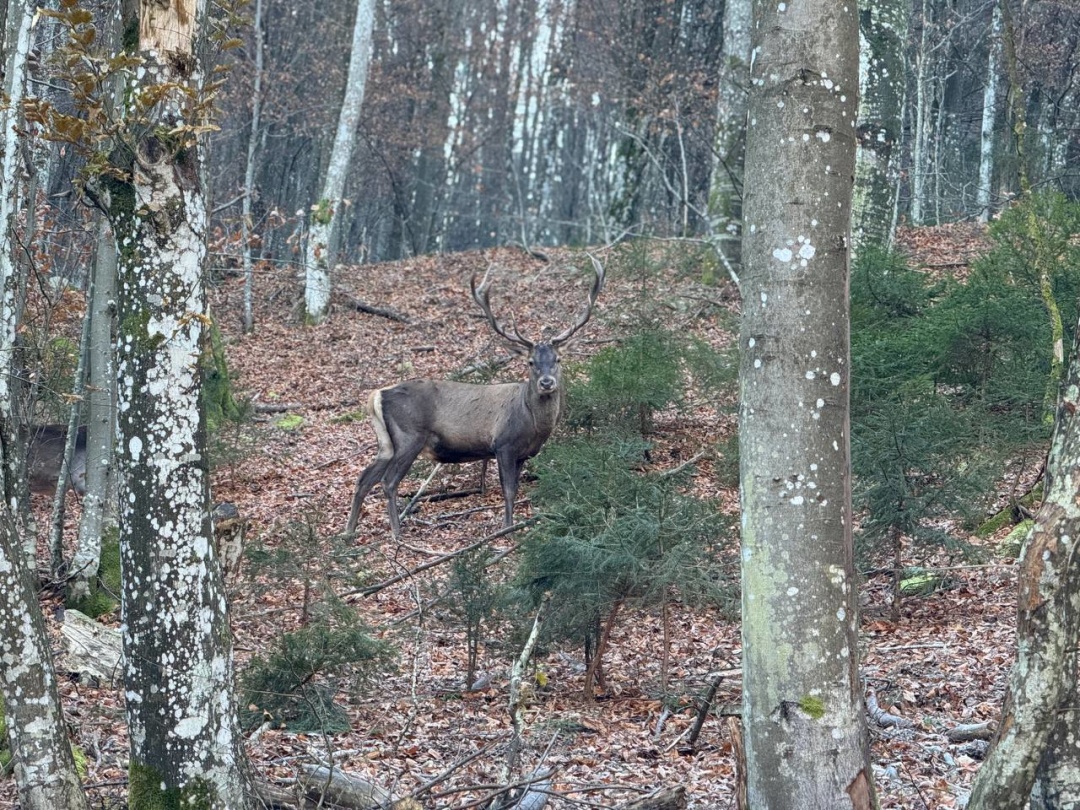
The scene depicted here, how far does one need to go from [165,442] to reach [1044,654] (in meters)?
3.54

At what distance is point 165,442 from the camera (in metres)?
4.91

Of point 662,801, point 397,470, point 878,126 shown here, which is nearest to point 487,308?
point 397,470

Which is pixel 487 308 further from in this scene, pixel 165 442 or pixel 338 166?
pixel 338 166

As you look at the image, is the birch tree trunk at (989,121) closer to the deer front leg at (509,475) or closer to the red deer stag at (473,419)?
the red deer stag at (473,419)

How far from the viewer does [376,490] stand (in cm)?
1378

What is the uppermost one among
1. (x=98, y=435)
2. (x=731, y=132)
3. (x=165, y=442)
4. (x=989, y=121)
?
(x=989, y=121)

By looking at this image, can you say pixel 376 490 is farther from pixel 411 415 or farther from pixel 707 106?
pixel 707 106

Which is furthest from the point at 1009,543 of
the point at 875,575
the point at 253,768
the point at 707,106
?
the point at 707,106

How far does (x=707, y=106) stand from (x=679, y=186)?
3.33 m

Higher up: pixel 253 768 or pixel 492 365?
pixel 492 365

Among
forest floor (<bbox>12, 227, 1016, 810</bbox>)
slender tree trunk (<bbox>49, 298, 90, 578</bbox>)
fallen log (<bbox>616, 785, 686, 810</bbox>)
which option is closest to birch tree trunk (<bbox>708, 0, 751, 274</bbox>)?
forest floor (<bbox>12, 227, 1016, 810</bbox>)

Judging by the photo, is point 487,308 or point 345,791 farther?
point 487,308

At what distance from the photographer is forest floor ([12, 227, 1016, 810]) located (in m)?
6.02

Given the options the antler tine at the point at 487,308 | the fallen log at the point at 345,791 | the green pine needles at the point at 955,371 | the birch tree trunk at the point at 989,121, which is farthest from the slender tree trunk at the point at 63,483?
the birch tree trunk at the point at 989,121
